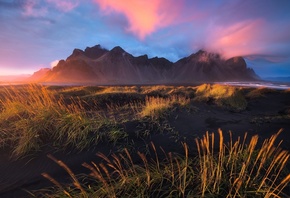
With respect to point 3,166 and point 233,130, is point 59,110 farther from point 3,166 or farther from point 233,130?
point 233,130

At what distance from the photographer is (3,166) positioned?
5.02 m

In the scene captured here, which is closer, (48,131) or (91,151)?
(91,151)

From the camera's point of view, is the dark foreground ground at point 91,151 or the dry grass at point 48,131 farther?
the dry grass at point 48,131

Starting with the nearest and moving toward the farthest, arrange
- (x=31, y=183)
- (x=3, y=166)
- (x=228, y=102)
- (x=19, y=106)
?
(x=31, y=183)
(x=3, y=166)
(x=19, y=106)
(x=228, y=102)

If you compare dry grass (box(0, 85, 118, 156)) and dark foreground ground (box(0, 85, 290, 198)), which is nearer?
dark foreground ground (box(0, 85, 290, 198))

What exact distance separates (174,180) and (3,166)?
4.18 m

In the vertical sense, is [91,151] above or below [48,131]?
below

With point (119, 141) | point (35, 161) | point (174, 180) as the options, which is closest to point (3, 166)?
point (35, 161)

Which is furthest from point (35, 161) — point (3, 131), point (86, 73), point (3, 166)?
point (86, 73)

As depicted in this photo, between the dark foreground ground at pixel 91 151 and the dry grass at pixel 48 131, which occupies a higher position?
the dry grass at pixel 48 131

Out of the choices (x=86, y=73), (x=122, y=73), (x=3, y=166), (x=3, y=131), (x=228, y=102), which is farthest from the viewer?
(x=122, y=73)

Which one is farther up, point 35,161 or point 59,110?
point 59,110

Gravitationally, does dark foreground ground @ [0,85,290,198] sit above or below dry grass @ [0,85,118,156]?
below

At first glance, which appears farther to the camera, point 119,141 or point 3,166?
point 119,141
